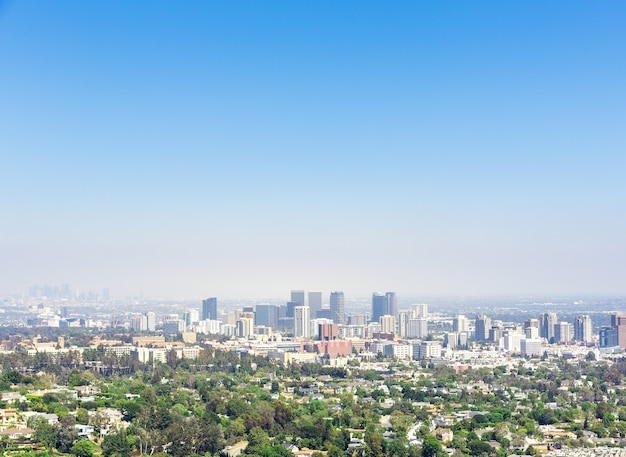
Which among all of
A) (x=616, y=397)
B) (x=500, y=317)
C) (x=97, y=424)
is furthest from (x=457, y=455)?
(x=500, y=317)

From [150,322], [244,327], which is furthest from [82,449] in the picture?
[150,322]

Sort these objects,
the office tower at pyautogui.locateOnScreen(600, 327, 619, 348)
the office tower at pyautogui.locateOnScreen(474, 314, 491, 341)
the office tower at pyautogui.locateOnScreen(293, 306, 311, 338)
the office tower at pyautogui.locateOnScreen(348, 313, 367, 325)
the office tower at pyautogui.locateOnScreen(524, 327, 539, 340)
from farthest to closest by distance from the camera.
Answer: the office tower at pyautogui.locateOnScreen(348, 313, 367, 325)
the office tower at pyautogui.locateOnScreen(293, 306, 311, 338)
the office tower at pyautogui.locateOnScreen(474, 314, 491, 341)
the office tower at pyautogui.locateOnScreen(524, 327, 539, 340)
the office tower at pyautogui.locateOnScreen(600, 327, 619, 348)

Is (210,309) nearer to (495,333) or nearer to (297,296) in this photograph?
(297,296)

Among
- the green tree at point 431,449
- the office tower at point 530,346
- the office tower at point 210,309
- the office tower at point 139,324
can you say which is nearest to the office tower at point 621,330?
the office tower at point 530,346

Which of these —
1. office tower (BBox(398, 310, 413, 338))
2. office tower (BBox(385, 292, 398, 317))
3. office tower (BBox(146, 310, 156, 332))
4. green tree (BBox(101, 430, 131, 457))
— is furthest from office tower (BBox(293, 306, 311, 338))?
green tree (BBox(101, 430, 131, 457))

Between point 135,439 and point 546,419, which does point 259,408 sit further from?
point 546,419

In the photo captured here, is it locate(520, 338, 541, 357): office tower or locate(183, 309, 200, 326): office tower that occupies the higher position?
locate(183, 309, 200, 326): office tower

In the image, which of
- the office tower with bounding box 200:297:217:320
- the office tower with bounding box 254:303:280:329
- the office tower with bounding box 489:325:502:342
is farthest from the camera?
the office tower with bounding box 200:297:217:320

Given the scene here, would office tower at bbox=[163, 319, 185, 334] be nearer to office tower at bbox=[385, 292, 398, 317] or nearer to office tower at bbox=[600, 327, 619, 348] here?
office tower at bbox=[385, 292, 398, 317]

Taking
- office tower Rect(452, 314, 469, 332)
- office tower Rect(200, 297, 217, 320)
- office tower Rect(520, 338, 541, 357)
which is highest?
office tower Rect(200, 297, 217, 320)
